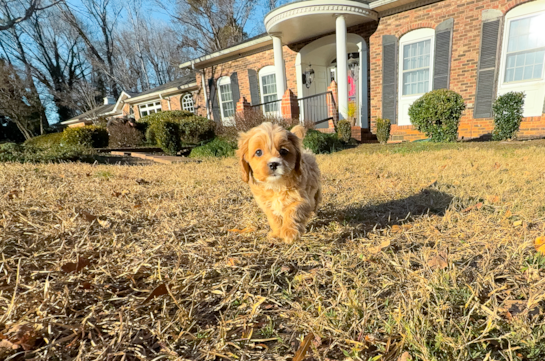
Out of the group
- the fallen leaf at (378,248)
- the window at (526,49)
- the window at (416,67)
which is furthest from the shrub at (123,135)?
the window at (526,49)

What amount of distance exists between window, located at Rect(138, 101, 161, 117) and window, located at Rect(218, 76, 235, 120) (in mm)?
9654

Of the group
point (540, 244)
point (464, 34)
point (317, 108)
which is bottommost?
point (540, 244)

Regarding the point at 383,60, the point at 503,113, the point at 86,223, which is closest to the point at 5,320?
the point at 86,223

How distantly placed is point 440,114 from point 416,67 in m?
2.96

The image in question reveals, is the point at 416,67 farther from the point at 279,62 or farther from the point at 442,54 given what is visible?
the point at 279,62

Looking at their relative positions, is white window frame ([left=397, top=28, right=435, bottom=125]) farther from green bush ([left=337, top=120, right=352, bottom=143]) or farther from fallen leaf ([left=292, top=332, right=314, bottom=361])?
fallen leaf ([left=292, top=332, right=314, bottom=361])

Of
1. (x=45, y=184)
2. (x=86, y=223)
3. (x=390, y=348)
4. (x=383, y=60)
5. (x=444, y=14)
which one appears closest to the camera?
(x=390, y=348)

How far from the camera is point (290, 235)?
2271 millimetres

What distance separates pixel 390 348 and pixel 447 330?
0.28 m

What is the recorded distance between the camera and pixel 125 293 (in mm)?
1558

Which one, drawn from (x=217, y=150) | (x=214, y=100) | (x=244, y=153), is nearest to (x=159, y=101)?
(x=214, y=100)

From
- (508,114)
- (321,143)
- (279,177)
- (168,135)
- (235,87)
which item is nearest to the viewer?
(279,177)

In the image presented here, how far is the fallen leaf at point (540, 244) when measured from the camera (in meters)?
1.83

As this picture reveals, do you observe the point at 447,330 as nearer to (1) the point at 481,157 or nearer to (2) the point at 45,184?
(2) the point at 45,184
